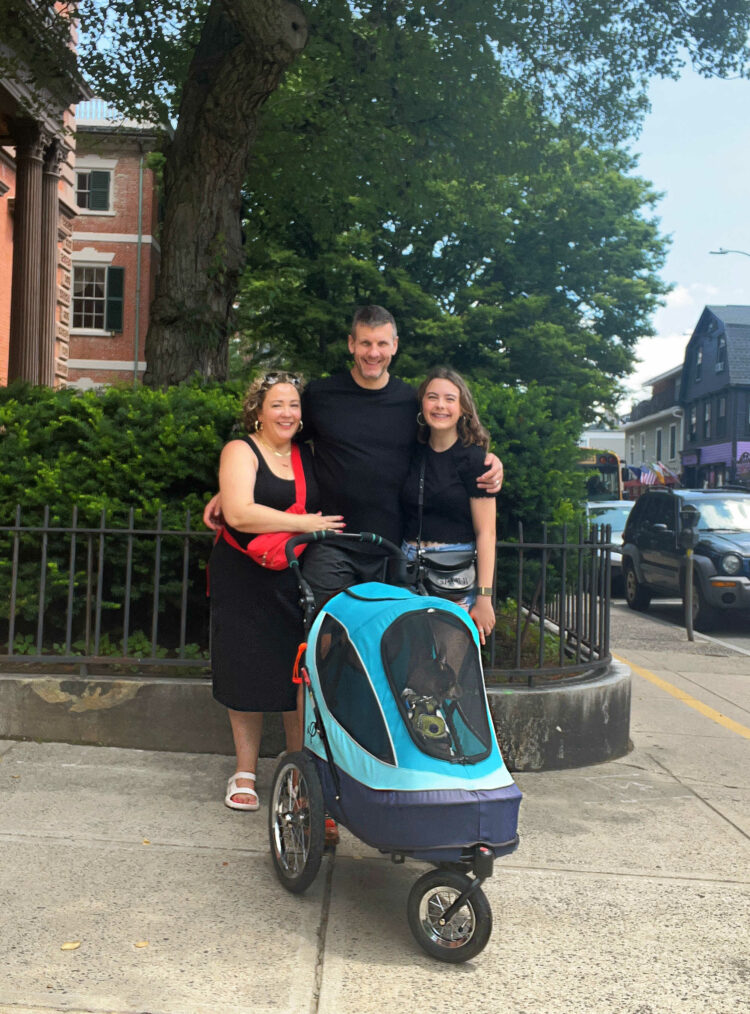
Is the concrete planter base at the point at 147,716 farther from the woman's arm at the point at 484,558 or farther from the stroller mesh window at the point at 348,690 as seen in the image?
the stroller mesh window at the point at 348,690

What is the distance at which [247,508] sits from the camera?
4211 millimetres

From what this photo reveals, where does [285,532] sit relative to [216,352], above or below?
below

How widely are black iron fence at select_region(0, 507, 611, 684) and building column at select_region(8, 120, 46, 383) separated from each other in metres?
12.3

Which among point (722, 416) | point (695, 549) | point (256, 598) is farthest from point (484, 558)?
point (722, 416)

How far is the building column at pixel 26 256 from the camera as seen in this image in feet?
58.3

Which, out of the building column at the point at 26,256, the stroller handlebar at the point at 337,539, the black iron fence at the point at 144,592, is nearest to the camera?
the stroller handlebar at the point at 337,539

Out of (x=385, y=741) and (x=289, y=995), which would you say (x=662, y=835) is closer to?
(x=385, y=741)

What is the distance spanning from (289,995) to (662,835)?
2.20 meters

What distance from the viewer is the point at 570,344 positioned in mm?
28531

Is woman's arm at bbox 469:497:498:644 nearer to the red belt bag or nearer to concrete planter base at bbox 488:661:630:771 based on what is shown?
the red belt bag

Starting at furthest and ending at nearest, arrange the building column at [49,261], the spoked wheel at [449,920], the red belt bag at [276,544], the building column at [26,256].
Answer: the building column at [49,261] < the building column at [26,256] < the red belt bag at [276,544] < the spoked wheel at [449,920]

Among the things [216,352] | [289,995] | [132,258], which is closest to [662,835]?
[289,995]

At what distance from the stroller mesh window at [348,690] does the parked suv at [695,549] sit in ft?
34.2

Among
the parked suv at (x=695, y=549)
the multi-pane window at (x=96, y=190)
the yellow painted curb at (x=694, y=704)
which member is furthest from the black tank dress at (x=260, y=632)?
the multi-pane window at (x=96, y=190)
